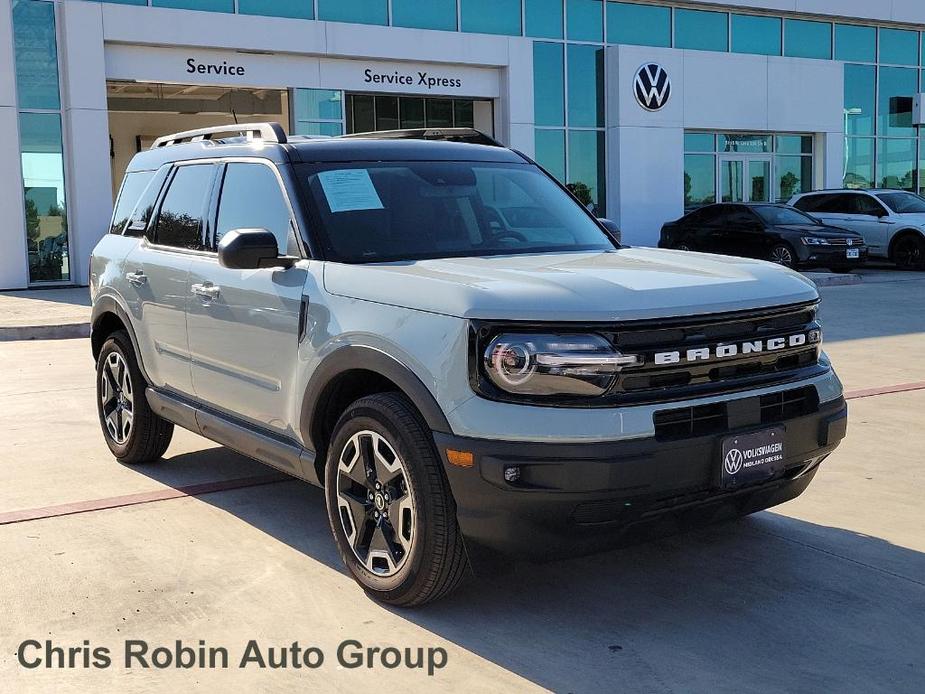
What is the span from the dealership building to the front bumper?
1819cm

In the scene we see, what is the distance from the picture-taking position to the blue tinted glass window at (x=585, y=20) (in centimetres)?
2581

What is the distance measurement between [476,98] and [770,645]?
22249 millimetres

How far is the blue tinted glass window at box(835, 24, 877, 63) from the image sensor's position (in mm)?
30198

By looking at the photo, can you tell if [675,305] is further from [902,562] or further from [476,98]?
[476,98]

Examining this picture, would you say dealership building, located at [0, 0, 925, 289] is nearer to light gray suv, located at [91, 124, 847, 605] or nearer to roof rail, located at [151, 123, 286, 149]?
roof rail, located at [151, 123, 286, 149]

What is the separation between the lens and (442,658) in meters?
3.71

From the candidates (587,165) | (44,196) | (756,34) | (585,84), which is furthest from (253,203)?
(756,34)

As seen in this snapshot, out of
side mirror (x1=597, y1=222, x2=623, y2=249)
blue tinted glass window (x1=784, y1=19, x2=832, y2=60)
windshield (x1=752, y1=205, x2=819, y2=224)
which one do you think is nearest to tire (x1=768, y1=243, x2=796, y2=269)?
windshield (x1=752, y1=205, x2=819, y2=224)

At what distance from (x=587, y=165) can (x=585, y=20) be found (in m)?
3.42

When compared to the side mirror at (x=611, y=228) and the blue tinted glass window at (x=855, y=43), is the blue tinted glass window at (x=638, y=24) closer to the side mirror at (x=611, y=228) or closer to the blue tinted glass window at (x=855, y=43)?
the blue tinted glass window at (x=855, y=43)

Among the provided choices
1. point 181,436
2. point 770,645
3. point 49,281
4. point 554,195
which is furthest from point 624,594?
point 49,281

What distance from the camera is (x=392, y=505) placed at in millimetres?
4062

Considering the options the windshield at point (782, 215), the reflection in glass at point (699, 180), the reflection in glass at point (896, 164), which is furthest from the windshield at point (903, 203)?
the reflection in glass at point (896, 164)

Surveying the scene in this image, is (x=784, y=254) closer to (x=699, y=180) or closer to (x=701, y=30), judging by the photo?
(x=699, y=180)
